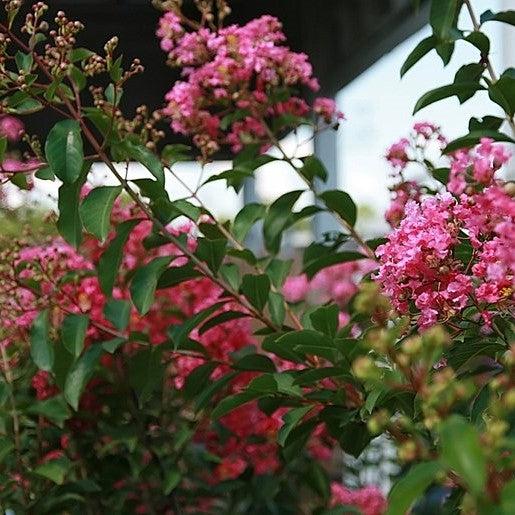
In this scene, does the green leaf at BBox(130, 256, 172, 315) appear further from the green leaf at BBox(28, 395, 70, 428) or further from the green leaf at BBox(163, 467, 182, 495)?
the green leaf at BBox(163, 467, 182, 495)

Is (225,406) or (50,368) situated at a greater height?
(50,368)

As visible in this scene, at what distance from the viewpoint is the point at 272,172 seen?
248 inches

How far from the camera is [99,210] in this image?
4.93ft

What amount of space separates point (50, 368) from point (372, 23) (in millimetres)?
2493

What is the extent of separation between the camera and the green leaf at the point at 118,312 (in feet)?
5.87

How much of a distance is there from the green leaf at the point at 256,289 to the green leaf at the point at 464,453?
95cm

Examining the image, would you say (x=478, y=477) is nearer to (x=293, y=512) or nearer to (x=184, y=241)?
(x=184, y=241)

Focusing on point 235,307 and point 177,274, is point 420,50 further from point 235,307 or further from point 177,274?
point 235,307

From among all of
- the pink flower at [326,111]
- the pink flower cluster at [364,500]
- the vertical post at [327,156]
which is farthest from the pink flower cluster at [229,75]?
the vertical post at [327,156]

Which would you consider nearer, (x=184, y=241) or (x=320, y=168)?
(x=184, y=241)

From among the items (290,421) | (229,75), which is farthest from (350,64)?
(290,421)

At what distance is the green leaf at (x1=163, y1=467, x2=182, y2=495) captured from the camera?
1.94 metres

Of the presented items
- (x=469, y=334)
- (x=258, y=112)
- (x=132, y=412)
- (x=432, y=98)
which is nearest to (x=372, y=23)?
(x=258, y=112)

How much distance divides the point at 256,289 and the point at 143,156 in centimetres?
28
